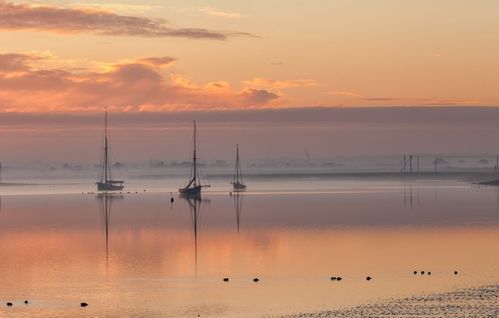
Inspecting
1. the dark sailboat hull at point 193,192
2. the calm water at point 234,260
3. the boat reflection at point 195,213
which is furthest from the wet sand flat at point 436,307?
the dark sailboat hull at point 193,192

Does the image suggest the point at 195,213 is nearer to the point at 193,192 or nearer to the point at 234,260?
the point at 193,192

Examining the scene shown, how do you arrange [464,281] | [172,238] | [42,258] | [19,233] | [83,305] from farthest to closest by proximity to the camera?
1. [19,233]
2. [172,238]
3. [42,258]
4. [464,281]
5. [83,305]

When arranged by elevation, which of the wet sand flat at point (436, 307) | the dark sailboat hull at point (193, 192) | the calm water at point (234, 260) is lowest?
the wet sand flat at point (436, 307)

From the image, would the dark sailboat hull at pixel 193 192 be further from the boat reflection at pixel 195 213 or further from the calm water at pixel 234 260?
the calm water at pixel 234 260

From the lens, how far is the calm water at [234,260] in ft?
145

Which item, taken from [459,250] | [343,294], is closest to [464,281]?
[343,294]

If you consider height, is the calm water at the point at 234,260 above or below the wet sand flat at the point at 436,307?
above

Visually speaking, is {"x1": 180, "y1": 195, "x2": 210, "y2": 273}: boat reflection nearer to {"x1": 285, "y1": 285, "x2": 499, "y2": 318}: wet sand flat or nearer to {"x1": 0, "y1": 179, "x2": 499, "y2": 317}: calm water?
{"x1": 0, "y1": 179, "x2": 499, "y2": 317}: calm water

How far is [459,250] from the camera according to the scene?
6347 cm

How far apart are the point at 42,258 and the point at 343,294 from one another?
978 inches

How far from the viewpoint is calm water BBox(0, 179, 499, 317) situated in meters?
44.1

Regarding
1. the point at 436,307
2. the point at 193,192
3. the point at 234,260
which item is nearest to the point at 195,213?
the point at 193,192

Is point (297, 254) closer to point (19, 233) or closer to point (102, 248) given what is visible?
point (102, 248)

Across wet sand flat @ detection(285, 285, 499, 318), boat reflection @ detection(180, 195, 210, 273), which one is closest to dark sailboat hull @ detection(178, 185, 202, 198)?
boat reflection @ detection(180, 195, 210, 273)
